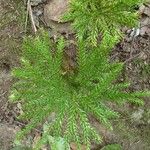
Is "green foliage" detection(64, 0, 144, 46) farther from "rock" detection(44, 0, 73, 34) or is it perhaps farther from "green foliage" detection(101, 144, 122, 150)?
"green foliage" detection(101, 144, 122, 150)

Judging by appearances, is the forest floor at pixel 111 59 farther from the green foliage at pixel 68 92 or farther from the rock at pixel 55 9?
the green foliage at pixel 68 92

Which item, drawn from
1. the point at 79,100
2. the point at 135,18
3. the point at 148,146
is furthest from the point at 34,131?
the point at 135,18

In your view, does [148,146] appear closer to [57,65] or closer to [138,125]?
[138,125]

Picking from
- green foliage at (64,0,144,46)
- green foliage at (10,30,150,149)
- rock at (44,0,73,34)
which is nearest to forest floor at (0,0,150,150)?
rock at (44,0,73,34)

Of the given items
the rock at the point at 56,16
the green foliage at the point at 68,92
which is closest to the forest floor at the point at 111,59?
the rock at the point at 56,16

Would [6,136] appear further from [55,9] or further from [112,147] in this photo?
[55,9]

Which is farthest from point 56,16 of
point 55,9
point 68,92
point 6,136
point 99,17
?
point 6,136
